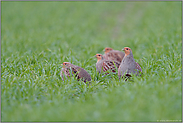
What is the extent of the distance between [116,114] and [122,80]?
1446 millimetres

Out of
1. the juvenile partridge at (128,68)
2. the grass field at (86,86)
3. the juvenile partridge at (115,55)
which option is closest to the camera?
the grass field at (86,86)

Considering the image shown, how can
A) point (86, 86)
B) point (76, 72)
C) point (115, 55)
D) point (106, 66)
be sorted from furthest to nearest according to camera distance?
1. point (115, 55)
2. point (106, 66)
3. point (76, 72)
4. point (86, 86)

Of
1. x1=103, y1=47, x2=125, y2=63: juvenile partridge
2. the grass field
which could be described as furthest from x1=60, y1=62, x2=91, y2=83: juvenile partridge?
x1=103, y1=47, x2=125, y2=63: juvenile partridge

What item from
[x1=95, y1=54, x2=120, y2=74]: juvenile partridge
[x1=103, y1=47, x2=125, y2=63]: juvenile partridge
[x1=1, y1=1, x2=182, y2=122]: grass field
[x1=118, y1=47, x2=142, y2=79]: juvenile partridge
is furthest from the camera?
[x1=103, y1=47, x2=125, y2=63]: juvenile partridge

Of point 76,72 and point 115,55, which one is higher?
point 115,55

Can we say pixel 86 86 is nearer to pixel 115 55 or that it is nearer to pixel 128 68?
pixel 128 68

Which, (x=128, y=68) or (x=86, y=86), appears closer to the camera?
(x=86, y=86)

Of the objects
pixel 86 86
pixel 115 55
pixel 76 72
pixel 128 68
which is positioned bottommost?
pixel 86 86

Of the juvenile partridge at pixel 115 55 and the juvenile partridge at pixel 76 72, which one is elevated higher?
the juvenile partridge at pixel 115 55

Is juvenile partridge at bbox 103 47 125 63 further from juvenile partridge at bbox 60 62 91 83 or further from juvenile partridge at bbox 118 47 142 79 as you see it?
juvenile partridge at bbox 60 62 91 83

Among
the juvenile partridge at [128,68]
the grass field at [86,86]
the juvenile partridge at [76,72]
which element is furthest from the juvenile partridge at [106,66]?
the juvenile partridge at [76,72]

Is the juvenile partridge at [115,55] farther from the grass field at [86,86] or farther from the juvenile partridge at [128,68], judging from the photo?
the juvenile partridge at [128,68]

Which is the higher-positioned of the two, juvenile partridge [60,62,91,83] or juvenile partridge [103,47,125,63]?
juvenile partridge [103,47,125,63]

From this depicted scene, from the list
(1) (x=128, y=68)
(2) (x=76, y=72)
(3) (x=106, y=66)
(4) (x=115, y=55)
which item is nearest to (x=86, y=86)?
(2) (x=76, y=72)
